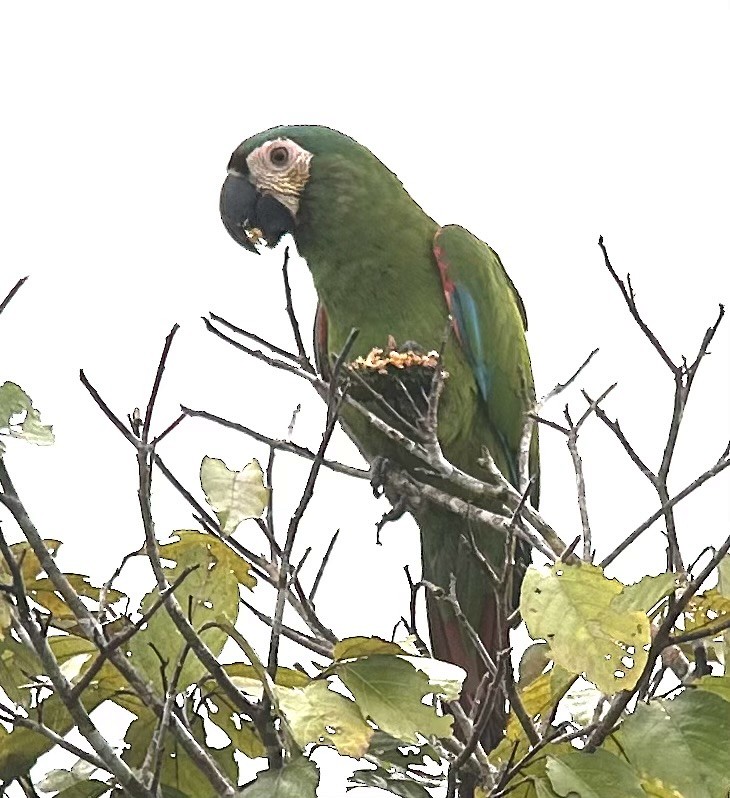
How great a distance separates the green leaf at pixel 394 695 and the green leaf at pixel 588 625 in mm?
67

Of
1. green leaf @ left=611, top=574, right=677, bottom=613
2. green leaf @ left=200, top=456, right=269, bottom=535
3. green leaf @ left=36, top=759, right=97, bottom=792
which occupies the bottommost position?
green leaf @ left=36, top=759, right=97, bottom=792

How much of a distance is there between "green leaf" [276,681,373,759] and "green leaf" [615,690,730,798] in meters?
0.13

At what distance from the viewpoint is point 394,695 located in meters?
0.51

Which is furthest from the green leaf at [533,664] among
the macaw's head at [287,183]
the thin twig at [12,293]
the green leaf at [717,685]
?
the macaw's head at [287,183]

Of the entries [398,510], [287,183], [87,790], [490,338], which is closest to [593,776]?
[87,790]

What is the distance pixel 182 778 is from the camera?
565 millimetres

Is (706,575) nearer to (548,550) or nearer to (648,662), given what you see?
(648,662)

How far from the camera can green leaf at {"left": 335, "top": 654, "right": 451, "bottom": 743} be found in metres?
0.50

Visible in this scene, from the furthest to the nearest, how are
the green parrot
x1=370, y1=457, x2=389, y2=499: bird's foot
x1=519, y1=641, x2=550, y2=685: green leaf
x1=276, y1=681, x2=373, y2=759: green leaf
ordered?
1. the green parrot
2. x1=370, y1=457, x2=389, y2=499: bird's foot
3. x1=519, y1=641, x2=550, y2=685: green leaf
4. x1=276, y1=681, x2=373, y2=759: green leaf

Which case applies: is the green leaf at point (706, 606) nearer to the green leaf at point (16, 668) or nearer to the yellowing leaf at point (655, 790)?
the yellowing leaf at point (655, 790)

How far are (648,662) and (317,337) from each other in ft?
3.33

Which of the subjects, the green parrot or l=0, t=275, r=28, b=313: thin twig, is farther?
the green parrot

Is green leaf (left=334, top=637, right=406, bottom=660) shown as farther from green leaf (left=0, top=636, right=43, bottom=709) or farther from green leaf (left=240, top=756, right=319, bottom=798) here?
green leaf (left=0, top=636, right=43, bottom=709)

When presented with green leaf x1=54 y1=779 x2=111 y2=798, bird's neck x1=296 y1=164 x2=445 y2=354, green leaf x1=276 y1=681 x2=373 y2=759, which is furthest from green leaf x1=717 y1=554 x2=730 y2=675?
bird's neck x1=296 y1=164 x2=445 y2=354
